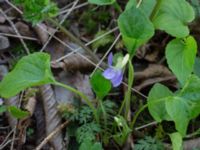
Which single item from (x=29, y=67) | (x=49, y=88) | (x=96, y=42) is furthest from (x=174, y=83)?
(x=29, y=67)

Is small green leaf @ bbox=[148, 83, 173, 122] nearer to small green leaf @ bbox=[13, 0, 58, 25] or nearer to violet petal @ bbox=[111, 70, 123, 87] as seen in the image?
violet petal @ bbox=[111, 70, 123, 87]

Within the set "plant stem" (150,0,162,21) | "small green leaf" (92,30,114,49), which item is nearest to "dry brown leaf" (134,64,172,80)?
"small green leaf" (92,30,114,49)

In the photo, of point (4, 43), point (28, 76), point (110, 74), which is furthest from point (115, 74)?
point (4, 43)

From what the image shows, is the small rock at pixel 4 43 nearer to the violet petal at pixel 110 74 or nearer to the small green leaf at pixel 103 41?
the small green leaf at pixel 103 41

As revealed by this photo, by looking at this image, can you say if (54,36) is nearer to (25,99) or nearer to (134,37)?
(25,99)

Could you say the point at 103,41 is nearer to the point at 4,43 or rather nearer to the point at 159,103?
the point at 4,43

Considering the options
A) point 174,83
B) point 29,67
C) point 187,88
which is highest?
point 29,67

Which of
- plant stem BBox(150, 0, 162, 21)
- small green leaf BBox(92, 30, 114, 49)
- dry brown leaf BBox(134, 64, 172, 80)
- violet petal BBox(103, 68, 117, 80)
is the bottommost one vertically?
dry brown leaf BBox(134, 64, 172, 80)
